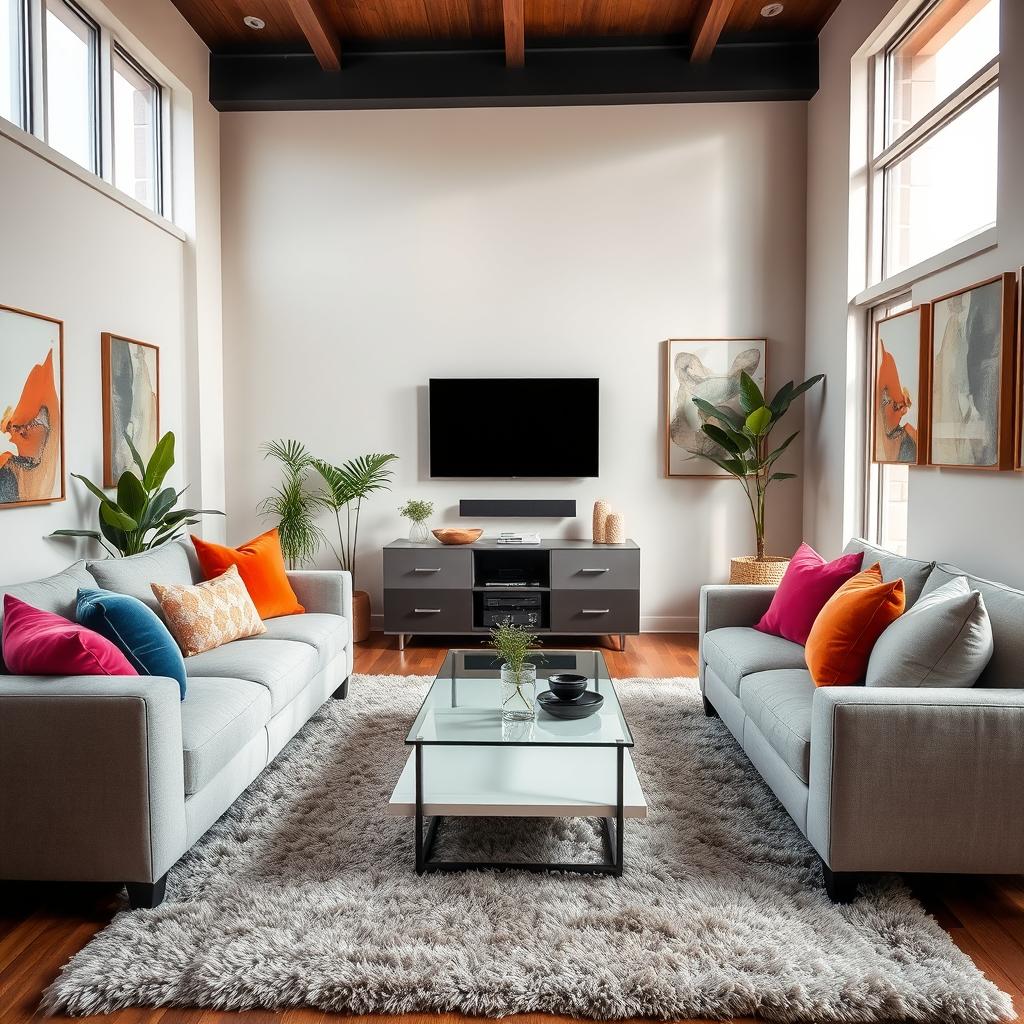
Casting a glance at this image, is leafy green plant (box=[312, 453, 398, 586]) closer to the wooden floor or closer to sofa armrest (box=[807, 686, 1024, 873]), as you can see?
the wooden floor

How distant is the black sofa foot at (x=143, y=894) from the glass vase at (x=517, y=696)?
3.44 ft

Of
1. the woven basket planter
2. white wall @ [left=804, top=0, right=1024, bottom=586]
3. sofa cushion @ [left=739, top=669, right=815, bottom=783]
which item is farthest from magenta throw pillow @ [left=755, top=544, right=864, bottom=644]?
the woven basket planter

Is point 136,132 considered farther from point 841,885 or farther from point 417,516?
point 841,885

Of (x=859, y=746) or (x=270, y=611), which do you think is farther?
(x=270, y=611)

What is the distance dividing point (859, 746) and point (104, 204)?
13.0ft

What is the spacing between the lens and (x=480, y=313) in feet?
17.6

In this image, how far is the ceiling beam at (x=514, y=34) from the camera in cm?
437

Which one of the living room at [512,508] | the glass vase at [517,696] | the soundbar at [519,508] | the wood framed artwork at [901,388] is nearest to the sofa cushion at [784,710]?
the living room at [512,508]

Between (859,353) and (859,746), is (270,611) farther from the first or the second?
(859,353)

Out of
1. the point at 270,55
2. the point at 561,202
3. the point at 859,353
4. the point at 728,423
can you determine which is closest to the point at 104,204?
the point at 270,55

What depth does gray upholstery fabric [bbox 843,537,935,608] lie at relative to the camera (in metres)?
2.89

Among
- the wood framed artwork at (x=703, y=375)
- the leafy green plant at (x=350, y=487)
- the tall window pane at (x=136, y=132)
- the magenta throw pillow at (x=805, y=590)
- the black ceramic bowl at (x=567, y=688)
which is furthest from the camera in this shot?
the wood framed artwork at (x=703, y=375)

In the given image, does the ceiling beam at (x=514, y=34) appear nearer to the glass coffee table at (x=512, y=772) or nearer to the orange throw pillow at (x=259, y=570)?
the orange throw pillow at (x=259, y=570)

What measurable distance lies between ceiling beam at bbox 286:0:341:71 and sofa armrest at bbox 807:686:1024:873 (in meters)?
4.26
